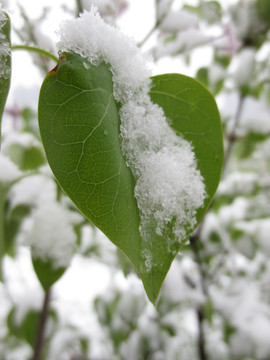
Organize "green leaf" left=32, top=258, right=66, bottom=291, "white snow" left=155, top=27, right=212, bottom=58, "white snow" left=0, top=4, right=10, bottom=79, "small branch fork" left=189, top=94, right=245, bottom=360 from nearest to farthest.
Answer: "white snow" left=0, top=4, right=10, bottom=79, "green leaf" left=32, top=258, right=66, bottom=291, "white snow" left=155, top=27, right=212, bottom=58, "small branch fork" left=189, top=94, right=245, bottom=360

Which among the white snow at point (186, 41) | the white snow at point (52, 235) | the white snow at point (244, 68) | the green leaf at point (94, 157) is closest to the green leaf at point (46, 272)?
the white snow at point (52, 235)

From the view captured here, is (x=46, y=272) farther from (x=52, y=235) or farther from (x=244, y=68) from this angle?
(x=244, y=68)

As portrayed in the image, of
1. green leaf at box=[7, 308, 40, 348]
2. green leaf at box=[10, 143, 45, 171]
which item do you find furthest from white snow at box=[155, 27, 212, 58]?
green leaf at box=[7, 308, 40, 348]

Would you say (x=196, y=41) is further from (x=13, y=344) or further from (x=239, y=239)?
(x=13, y=344)

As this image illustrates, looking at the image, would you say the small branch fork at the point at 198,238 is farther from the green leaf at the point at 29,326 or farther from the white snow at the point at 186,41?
the green leaf at the point at 29,326

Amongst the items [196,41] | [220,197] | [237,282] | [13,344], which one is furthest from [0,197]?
[13,344]

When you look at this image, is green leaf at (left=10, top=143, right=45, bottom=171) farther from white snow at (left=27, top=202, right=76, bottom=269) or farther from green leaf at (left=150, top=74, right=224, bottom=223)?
green leaf at (left=150, top=74, right=224, bottom=223)
